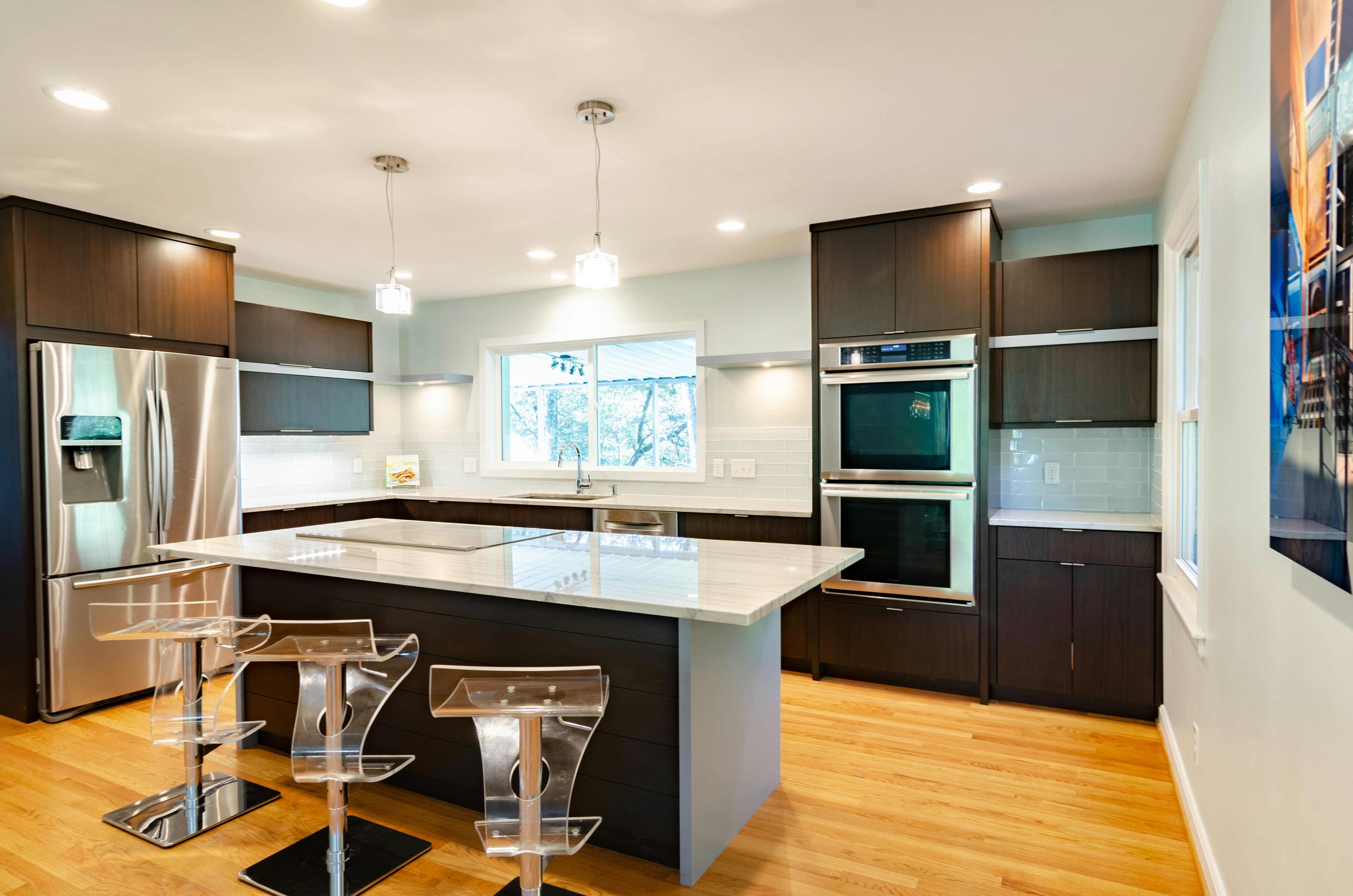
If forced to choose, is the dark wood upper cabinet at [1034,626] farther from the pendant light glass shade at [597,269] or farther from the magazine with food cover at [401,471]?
the magazine with food cover at [401,471]

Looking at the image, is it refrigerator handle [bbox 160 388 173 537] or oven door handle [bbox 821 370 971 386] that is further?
refrigerator handle [bbox 160 388 173 537]

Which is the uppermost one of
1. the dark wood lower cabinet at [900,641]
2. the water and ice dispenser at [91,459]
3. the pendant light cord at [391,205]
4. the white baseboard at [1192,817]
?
the pendant light cord at [391,205]

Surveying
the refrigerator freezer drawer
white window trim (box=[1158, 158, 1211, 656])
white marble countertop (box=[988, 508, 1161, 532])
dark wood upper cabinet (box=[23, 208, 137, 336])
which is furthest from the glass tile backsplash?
dark wood upper cabinet (box=[23, 208, 137, 336])

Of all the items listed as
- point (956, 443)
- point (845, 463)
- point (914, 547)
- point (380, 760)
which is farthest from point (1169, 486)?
point (380, 760)

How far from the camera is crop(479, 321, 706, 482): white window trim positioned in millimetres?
5023

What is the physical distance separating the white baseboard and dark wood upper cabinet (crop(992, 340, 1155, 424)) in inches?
54.1

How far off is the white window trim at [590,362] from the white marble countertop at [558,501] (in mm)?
143

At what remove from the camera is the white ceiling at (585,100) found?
6.67 ft

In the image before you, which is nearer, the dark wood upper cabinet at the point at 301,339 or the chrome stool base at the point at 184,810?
the chrome stool base at the point at 184,810

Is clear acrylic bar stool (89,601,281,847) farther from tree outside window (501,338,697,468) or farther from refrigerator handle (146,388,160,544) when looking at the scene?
tree outside window (501,338,697,468)

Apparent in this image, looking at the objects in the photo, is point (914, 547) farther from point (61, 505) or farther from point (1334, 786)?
point (61, 505)

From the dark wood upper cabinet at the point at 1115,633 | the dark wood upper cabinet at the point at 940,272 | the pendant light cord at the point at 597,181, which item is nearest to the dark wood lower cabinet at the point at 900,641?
the dark wood upper cabinet at the point at 1115,633

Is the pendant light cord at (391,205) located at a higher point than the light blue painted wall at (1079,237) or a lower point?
higher

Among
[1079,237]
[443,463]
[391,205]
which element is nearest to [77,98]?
[391,205]
